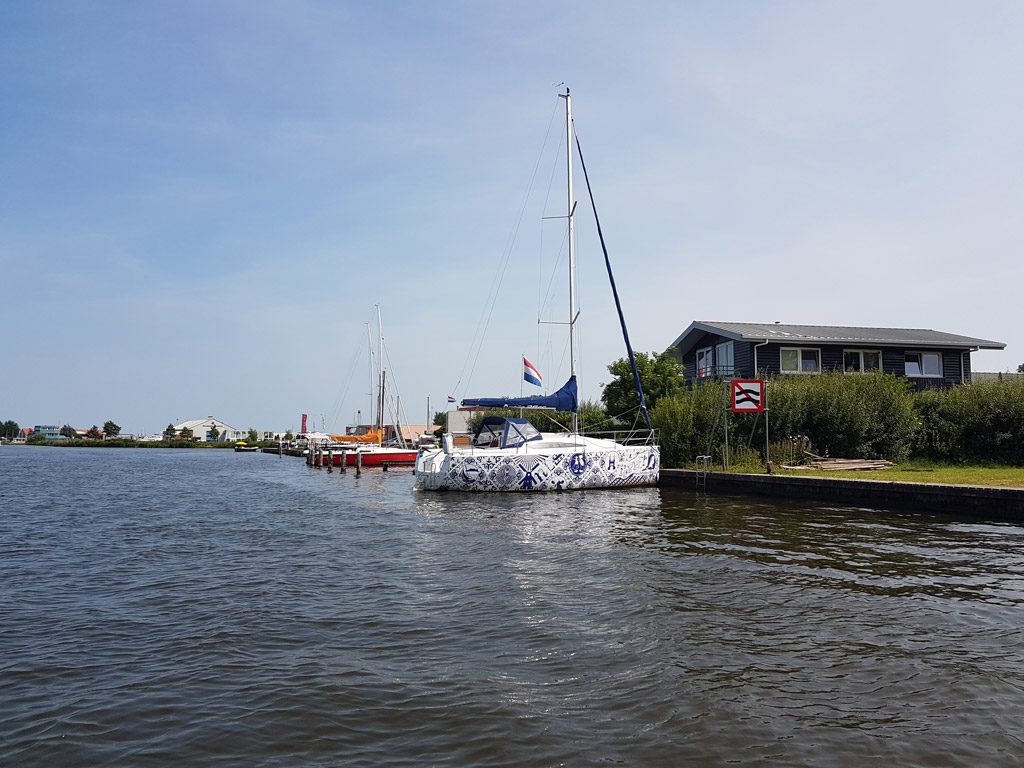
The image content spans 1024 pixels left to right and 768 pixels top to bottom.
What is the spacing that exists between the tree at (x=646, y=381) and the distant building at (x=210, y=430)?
461 feet

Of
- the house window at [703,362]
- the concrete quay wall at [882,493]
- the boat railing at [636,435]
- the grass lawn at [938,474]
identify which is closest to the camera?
the concrete quay wall at [882,493]

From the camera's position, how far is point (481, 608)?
8.44m

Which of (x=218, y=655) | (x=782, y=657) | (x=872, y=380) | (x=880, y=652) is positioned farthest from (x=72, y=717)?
(x=872, y=380)

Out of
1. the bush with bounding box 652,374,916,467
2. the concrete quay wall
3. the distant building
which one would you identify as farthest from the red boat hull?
the distant building

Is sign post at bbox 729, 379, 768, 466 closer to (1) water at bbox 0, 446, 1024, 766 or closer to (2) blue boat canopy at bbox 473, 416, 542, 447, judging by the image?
(2) blue boat canopy at bbox 473, 416, 542, 447

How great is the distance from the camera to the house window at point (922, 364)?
3619 cm

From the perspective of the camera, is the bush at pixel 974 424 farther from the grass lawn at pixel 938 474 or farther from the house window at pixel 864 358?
the house window at pixel 864 358

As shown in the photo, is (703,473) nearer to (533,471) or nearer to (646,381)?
(533,471)

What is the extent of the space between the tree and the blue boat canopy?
11.2 m

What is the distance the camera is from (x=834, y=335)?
3662cm

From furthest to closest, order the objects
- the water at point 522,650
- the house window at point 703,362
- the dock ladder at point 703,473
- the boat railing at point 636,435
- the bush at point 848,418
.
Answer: the house window at point 703,362 < the bush at point 848,418 < the boat railing at point 636,435 < the dock ladder at point 703,473 < the water at point 522,650

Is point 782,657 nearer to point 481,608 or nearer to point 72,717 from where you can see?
point 481,608

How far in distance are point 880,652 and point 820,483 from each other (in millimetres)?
13829

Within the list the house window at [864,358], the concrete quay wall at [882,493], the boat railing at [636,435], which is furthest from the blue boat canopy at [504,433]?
the house window at [864,358]
